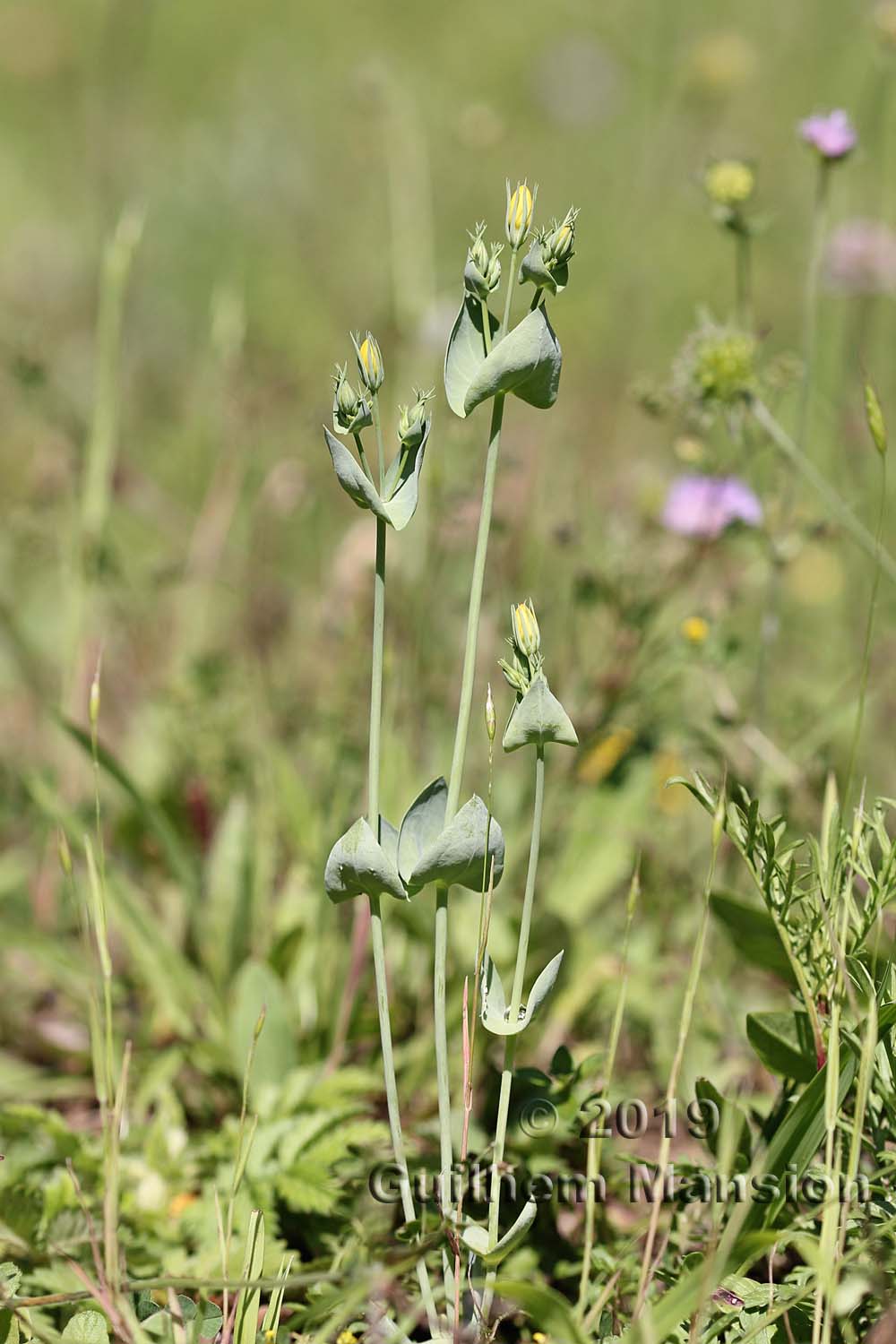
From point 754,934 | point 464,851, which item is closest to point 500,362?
point 464,851

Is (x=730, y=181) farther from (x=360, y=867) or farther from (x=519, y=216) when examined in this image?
(x=360, y=867)

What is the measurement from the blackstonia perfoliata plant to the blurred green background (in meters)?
0.57

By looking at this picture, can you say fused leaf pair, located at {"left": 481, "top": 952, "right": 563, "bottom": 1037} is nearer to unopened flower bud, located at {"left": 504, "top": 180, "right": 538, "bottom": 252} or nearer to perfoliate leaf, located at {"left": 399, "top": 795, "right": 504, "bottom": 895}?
perfoliate leaf, located at {"left": 399, "top": 795, "right": 504, "bottom": 895}

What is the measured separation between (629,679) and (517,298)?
111cm

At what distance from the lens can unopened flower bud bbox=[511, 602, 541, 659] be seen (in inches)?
34.1

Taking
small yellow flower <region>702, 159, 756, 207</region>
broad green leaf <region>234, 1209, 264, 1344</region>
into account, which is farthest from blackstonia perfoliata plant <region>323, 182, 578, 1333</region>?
small yellow flower <region>702, 159, 756, 207</region>

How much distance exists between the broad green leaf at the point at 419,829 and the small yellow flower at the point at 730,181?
0.94m

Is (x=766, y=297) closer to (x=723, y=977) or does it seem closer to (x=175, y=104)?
(x=175, y=104)

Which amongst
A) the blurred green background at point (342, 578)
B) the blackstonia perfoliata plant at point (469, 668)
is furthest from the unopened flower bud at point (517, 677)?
the blurred green background at point (342, 578)

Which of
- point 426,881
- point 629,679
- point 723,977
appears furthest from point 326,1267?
point 629,679

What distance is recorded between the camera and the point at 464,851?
88 centimetres

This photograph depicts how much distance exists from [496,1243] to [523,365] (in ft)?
2.18

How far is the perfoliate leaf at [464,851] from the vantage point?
2.87 ft

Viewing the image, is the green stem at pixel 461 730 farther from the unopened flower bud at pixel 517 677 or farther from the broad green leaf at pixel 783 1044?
the broad green leaf at pixel 783 1044
